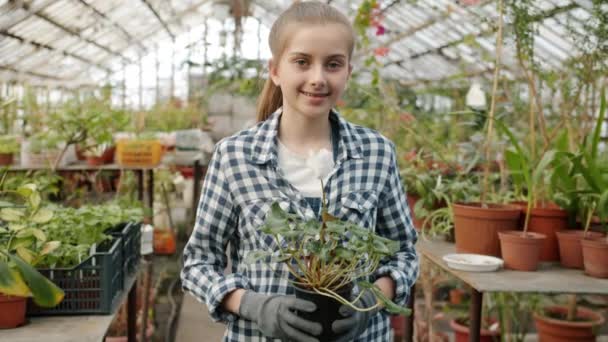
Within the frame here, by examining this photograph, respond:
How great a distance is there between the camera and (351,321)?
1.05 m

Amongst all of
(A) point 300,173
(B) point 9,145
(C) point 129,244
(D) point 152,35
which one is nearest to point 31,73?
(D) point 152,35

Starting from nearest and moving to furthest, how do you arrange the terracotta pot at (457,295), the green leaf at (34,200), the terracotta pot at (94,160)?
the green leaf at (34,200), the terracotta pot at (94,160), the terracotta pot at (457,295)

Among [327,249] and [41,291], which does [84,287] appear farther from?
[327,249]

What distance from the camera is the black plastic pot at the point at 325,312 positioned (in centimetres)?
104

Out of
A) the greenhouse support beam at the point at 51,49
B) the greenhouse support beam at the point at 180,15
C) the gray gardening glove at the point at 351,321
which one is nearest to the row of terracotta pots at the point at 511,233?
the gray gardening glove at the point at 351,321

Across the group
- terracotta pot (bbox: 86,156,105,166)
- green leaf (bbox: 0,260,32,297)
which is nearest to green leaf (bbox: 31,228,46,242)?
green leaf (bbox: 0,260,32,297)

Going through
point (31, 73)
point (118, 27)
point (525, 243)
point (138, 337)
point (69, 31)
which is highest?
point (118, 27)

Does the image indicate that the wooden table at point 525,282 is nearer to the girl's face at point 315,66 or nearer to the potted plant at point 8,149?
the girl's face at point 315,66

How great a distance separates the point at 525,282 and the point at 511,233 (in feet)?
0.93

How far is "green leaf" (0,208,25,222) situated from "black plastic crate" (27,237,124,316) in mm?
151

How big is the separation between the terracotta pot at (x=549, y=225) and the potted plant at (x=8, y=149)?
9.14ft

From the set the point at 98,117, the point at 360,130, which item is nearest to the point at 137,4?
the point at 98,117

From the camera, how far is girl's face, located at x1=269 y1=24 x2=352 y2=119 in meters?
1.17

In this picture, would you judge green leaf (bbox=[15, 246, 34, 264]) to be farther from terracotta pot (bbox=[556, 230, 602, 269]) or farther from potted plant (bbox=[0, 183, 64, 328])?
terracotta pot (bbox=[556, 230, 602, 269])
